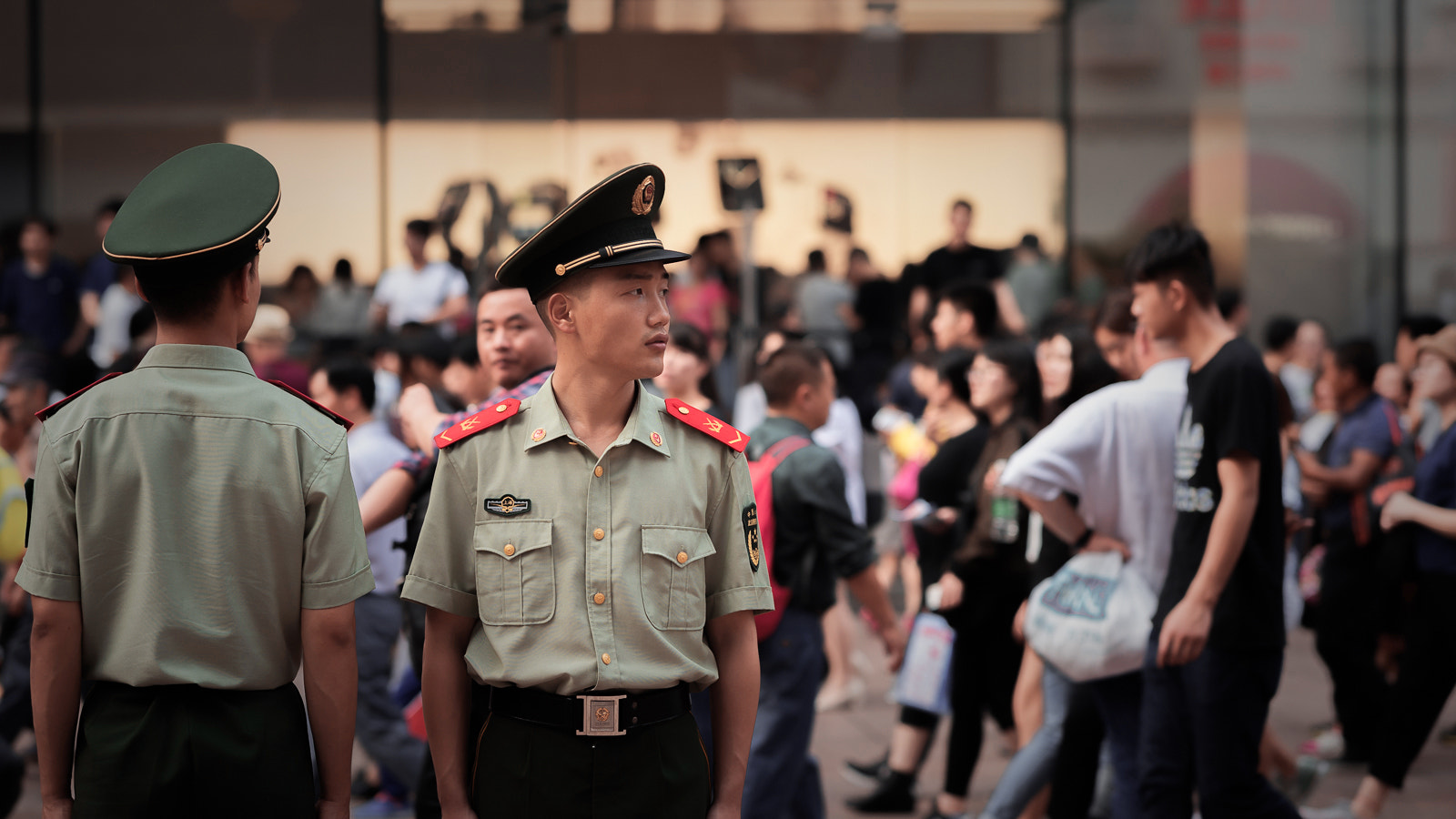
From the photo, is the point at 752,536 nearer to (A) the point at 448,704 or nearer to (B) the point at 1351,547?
(A) the point at 448,704

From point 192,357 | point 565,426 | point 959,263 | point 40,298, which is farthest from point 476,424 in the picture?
point 959,263

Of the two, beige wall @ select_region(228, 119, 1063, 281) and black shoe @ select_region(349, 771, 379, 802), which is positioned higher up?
beige wall @ select_region(228, 119, 1063, 281)

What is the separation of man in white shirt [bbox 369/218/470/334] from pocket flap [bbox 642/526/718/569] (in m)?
8.83

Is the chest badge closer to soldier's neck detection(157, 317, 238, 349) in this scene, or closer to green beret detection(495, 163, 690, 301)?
green beret detection(495, 163, 690, 301)

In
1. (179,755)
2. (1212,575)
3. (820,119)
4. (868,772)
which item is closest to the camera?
(179,755)

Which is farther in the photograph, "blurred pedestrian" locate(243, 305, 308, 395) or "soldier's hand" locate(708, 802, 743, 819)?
"blurred pedestrian" locate(243, 305, 308, 395)

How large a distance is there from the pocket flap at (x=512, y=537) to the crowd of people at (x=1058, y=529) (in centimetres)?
78

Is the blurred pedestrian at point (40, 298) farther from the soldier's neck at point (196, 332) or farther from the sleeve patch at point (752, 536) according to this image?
the sleeve patch at point (752, 536)

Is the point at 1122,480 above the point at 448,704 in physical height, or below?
above

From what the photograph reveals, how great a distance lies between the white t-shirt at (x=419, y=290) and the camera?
1130cm

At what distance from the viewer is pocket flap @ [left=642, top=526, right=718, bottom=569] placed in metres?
2.48

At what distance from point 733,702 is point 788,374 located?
2.03 meters

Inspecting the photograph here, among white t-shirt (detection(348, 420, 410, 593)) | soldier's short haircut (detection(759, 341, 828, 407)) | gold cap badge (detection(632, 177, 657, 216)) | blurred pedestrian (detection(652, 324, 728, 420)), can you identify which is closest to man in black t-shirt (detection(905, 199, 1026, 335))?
blurred pedestrian (detection(652, 324, 728, 420))

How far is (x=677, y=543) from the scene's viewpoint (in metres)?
2.50
